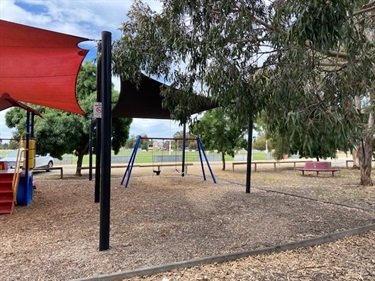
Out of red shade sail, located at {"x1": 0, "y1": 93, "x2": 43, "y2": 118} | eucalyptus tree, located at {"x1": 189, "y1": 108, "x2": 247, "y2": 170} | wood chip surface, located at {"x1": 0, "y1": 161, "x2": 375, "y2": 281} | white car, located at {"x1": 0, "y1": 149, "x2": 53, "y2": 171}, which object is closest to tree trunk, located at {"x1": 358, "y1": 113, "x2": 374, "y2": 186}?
wood chip surface, located at {"x1": 0, "y1": 161, "x2": 375, "y2": 281}

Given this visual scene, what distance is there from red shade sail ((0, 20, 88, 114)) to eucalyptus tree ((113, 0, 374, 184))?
103 centimetres

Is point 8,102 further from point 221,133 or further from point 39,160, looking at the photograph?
point 39,160

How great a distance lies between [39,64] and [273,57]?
398cm

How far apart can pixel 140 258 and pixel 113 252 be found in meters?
0.39

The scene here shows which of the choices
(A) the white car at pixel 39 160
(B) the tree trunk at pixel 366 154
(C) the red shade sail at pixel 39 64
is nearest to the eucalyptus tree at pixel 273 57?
(C) the red shade sail at pixel 39 64

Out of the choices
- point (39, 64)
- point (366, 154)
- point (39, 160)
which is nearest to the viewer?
point (39, 64)

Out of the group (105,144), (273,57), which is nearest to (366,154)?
(273,57)

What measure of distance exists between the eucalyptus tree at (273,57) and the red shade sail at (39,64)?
40.7 inches

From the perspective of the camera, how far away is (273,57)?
15.6ft

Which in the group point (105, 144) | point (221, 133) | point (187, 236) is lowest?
point (187, 236)

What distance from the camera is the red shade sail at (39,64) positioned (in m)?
4.36

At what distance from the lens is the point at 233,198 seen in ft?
25.0

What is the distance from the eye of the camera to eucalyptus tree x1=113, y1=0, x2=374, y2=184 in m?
3.10

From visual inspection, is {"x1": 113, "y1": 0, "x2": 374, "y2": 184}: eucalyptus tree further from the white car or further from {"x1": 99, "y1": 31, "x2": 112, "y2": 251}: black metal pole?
the white car
